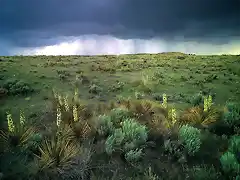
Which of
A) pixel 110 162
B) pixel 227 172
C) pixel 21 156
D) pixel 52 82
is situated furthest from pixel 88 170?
pixel 52 82

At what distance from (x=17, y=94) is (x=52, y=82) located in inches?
234

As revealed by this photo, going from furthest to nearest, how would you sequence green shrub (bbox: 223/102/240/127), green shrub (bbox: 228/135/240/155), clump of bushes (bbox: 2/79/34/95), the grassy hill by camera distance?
clump of bushes (bbox: 2/79/34/95), green shrub (bbox: 223/102/240/127), the grassy hill, green shrub (bbox: 228/135/240/155)

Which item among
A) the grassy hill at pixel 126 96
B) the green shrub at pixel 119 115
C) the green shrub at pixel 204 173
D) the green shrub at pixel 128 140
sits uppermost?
the green shrub at pixel 119 115

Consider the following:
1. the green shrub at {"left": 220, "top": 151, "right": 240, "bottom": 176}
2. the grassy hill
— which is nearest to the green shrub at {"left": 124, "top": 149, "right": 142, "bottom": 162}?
the grassy hill

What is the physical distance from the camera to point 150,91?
2361 centimetres

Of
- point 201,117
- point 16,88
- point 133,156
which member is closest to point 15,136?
point 133,156

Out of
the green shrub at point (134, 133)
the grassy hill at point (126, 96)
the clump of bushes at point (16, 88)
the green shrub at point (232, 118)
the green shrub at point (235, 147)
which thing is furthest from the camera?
the clump of bushes at point (16, 88)

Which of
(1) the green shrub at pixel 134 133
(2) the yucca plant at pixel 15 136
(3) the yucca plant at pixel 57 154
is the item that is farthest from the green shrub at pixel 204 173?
(2) the yucca plant at pixel 15 136

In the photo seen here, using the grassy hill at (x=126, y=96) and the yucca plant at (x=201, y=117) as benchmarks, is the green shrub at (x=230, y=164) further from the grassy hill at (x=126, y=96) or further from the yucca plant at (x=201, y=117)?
the yucca plant at (x=201, y=117)

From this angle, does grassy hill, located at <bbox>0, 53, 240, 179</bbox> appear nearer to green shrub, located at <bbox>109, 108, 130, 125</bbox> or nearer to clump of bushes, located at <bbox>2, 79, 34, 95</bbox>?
clump of bushes, located at <bbox>2, 79, 34, 95</bbox>

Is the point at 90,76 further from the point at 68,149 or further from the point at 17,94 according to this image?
the point at 68,149

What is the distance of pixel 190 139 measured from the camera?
28.9 feet

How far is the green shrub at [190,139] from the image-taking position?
8656 millimetres

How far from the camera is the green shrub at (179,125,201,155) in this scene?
28.4 ft
